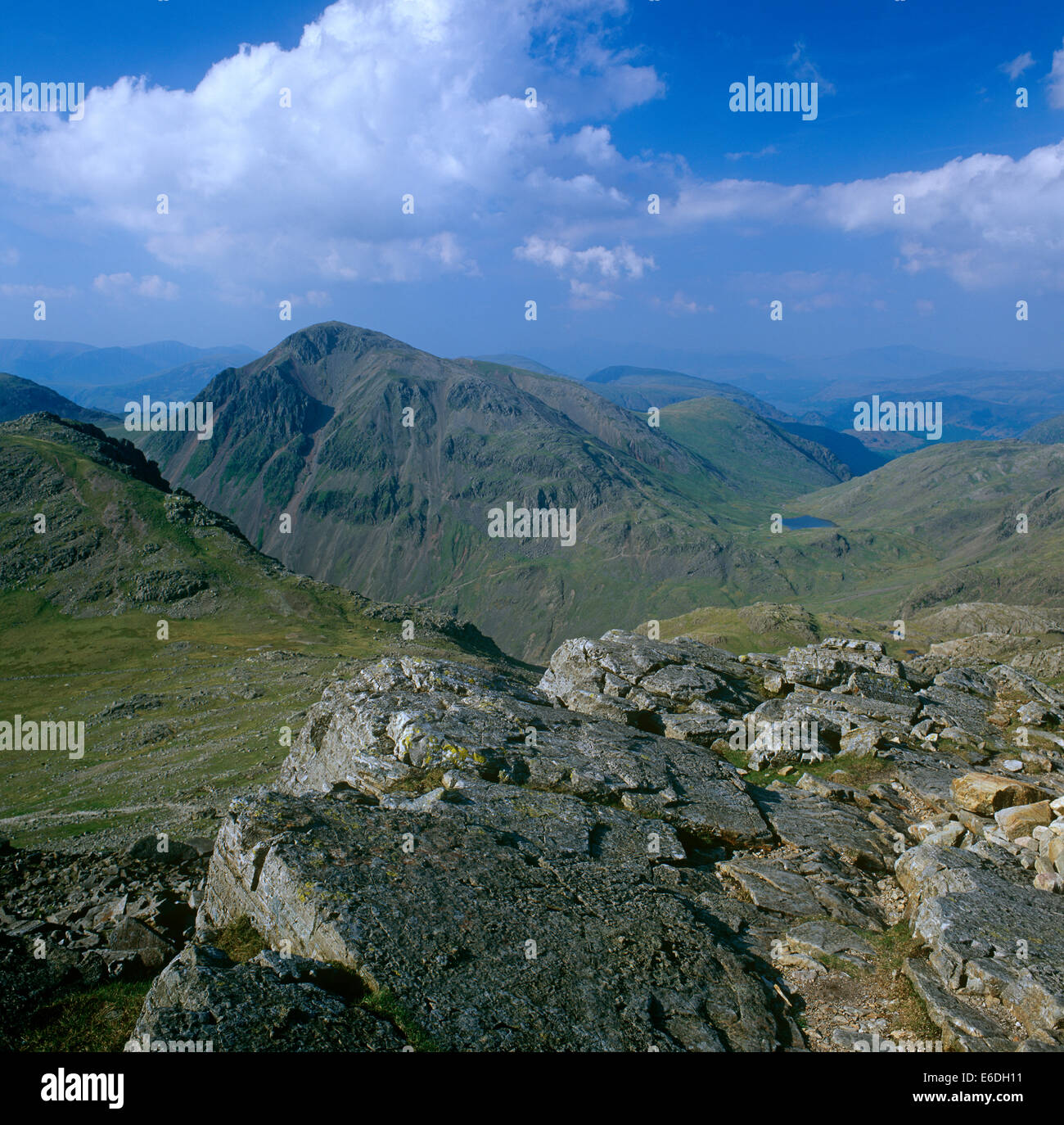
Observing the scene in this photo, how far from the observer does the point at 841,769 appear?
28234 mm

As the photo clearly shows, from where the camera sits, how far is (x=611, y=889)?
17.2 meters

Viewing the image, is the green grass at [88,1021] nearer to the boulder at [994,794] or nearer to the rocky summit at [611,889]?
the rocky summit at [611,889]

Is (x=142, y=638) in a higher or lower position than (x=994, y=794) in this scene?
lower

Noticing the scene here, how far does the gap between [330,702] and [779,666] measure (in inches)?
1150

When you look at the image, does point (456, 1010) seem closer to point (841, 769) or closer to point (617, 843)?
point (617, 843)

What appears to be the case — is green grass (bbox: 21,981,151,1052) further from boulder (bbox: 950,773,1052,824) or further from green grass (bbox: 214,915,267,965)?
boulder (bbox: 950,773,1052,824)

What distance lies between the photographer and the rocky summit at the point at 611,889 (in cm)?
1277

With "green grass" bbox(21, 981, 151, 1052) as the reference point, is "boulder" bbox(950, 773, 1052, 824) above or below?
above

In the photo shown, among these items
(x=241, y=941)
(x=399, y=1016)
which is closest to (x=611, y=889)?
(x=399, y=1016)

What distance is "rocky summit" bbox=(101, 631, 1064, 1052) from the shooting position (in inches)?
503

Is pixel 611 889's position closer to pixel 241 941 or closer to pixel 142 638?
pixel 241 941

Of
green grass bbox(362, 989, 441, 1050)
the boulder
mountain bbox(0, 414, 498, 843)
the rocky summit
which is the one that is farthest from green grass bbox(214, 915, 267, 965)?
mountain bbox(0, 414, 498, 843)
